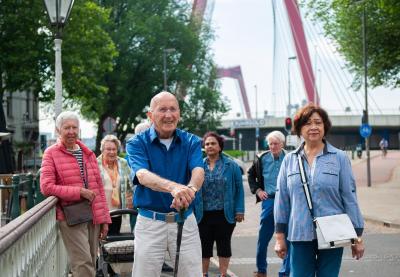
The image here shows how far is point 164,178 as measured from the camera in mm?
4453

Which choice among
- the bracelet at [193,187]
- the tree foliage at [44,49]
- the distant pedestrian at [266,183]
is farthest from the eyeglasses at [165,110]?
the tree foliage at [44,49]

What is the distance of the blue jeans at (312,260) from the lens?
4.82 metres

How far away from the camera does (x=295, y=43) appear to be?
61.5 m

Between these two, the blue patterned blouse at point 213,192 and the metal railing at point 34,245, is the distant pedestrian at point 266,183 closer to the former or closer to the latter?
the blue patterned blouse at point 213,192

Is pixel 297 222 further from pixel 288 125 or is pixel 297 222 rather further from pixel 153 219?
pixel 288 125

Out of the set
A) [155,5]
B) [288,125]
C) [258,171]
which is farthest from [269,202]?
[155,5]

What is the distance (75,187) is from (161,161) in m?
1.75

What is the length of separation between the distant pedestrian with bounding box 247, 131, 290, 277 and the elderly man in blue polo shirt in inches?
142

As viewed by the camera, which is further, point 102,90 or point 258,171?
point 102,90

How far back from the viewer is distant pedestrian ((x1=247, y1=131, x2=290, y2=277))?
26.4 feet

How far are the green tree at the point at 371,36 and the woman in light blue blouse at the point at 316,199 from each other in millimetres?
21720

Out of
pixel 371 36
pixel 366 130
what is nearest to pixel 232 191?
pixel 366 130

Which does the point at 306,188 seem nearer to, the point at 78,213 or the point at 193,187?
the point at 193,187

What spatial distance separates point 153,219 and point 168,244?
0.64 ft
